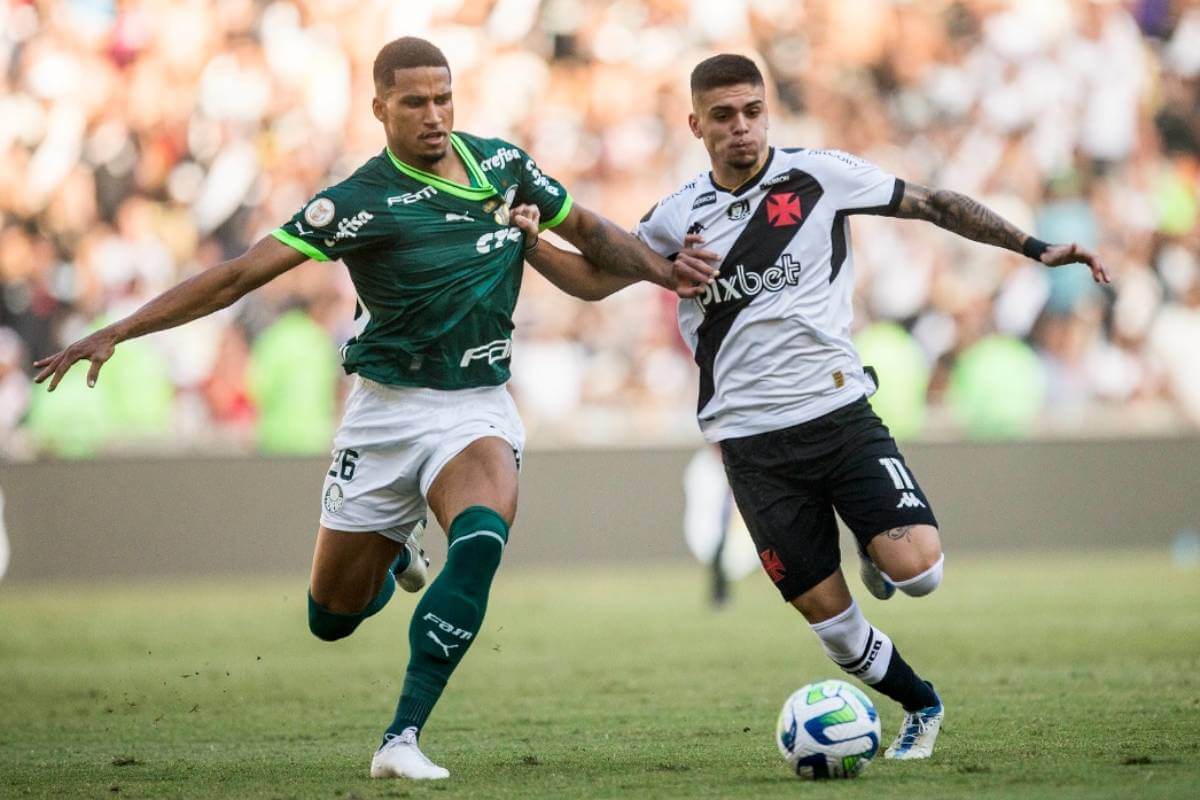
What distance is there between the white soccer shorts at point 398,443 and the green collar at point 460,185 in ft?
2.43

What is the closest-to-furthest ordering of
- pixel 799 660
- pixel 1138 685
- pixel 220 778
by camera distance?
pixel 220 778 < pixel 1138 685 < pixel 799 660

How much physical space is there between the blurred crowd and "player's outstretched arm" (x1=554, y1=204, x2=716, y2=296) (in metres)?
10.3

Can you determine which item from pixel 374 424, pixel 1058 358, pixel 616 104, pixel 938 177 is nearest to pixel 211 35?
pixel 616 104

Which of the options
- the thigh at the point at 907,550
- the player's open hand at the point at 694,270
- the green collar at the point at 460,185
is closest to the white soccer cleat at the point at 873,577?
the thigh at the point at 907,550

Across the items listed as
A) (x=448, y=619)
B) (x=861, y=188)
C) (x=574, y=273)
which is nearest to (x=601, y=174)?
(x=574, y=273)

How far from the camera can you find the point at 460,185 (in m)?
6.73

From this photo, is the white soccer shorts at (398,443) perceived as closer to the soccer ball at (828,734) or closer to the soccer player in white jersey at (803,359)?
the soccer player in white jersey at (803,359)

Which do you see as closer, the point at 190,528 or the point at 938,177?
the point at 190,528

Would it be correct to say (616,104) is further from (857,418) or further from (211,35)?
(857,418)

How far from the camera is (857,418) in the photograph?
6.67 m

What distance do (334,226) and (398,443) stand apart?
Result: 0.85 m

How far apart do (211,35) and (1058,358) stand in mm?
9653

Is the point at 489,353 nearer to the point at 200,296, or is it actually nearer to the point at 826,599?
the point at 200,296

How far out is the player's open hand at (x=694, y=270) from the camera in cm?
673
